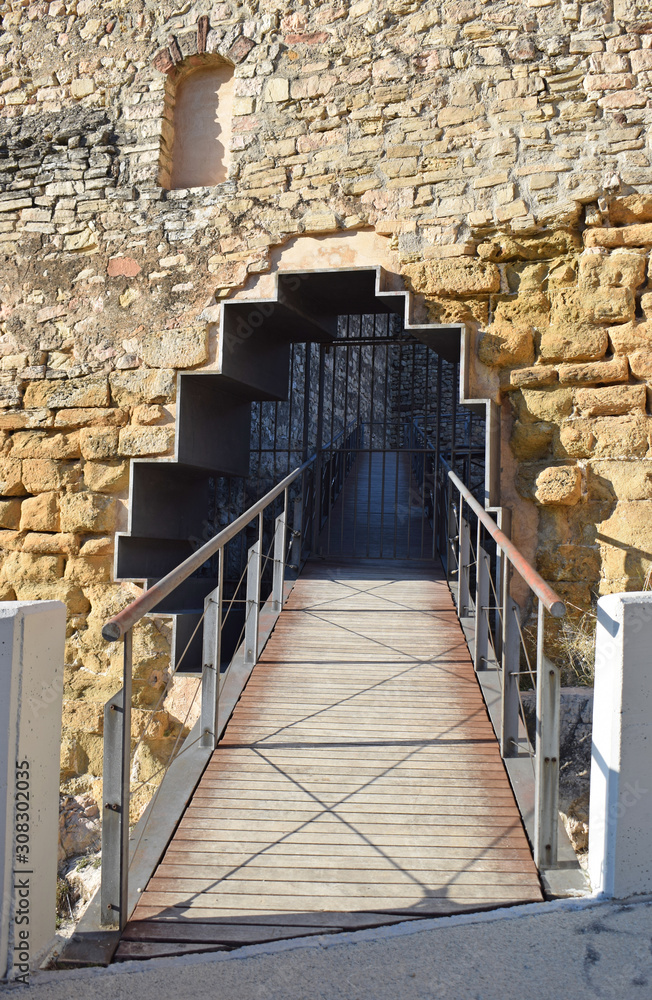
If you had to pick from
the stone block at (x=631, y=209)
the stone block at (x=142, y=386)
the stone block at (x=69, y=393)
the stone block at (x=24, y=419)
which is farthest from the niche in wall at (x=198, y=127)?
the stone block at (x=631, y=209)

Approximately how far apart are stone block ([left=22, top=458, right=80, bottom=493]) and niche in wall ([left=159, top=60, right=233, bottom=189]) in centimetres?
216

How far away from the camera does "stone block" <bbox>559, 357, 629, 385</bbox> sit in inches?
181

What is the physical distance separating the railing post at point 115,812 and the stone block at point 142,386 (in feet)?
10.7

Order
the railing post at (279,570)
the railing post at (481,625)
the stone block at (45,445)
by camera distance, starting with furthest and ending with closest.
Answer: the stone block at (45,445) → the railing post at (279,570) → the railing post at (481,625)

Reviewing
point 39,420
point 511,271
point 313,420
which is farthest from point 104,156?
point 313,420

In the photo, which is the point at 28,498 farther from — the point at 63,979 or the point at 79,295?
the point at 63,979

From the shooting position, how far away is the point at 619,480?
4543 mm

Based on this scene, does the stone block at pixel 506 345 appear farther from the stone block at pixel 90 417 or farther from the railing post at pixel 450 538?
the stone block at pixel 90 417

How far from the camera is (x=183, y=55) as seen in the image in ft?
18.1

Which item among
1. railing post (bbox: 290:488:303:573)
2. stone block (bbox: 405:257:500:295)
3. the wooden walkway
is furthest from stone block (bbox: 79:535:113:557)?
stone block (bbox: 405:257:500:295)

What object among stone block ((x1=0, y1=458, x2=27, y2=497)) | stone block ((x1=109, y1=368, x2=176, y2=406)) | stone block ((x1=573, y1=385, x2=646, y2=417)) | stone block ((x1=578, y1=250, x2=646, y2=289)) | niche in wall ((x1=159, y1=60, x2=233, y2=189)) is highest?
niche in wall ((x1=159, y1=60, x2=233, y2=189))

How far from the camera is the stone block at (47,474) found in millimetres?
5504

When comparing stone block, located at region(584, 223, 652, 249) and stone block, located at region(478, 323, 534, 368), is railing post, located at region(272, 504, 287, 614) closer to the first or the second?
stone block, located at region(478, 323, 534, 368)

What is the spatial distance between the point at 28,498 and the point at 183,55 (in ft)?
11.1
